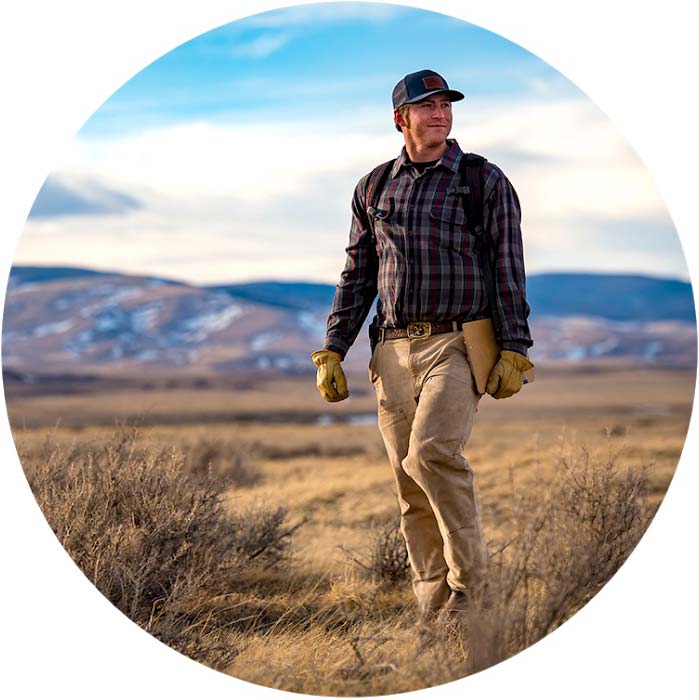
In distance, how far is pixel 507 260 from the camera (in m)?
4.32

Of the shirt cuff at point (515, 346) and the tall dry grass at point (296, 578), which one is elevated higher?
the shirt cuff at point (515, 346)

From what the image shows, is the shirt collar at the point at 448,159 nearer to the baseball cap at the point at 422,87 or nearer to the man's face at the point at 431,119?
the man's face at the point at 431,119

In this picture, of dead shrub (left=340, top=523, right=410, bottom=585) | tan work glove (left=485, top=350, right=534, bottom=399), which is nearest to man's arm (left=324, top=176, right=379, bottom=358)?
tan work glove (left=485, top=350, right=534, bottom=399)

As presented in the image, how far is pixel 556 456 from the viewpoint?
19.5ft

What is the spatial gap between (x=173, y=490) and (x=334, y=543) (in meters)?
2.23

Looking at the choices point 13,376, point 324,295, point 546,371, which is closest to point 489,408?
point 546,371

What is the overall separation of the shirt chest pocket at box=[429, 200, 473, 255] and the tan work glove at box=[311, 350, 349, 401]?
756 mm

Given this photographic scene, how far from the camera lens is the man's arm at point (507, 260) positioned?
14.2 feet

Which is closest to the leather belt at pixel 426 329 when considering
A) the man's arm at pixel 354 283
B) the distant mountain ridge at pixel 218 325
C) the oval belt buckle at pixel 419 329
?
the oval belt buckle at pixel 419 329

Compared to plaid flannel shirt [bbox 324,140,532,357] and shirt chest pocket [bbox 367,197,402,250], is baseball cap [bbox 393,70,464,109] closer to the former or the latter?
plaid flannel shirt [bbox 324,140,532,357]

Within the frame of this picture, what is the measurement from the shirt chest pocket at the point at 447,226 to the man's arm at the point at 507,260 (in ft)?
0.41

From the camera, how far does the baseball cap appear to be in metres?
4.37

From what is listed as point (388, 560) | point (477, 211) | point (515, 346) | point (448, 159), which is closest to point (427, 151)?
point (448, 159)

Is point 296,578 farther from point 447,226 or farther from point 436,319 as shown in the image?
point 447,226
